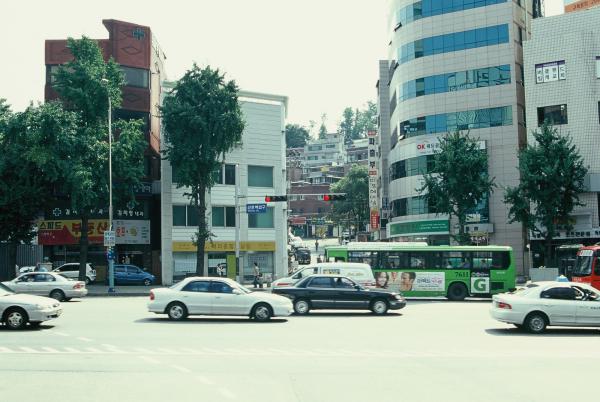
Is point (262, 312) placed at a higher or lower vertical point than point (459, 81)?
lower

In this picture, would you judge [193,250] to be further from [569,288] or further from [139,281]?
[569,288]

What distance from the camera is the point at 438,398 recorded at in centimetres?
979

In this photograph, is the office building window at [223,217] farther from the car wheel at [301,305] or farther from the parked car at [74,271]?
the car wheel at [301,305]

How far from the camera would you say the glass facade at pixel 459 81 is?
174ft

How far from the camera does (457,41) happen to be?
→ 5419 cm

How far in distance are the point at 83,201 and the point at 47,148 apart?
4.01 metres

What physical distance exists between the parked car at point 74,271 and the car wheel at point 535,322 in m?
32.7

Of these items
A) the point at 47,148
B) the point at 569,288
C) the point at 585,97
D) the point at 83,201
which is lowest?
the point at 569,288

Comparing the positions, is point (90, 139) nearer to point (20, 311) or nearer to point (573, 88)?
point (20, 311)

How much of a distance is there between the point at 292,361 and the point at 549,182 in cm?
3426

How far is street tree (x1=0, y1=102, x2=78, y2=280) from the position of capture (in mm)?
40062

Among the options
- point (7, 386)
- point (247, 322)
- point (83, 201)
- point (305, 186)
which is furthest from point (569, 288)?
point (305, 186)

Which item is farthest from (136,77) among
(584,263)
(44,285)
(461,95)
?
(584,263)

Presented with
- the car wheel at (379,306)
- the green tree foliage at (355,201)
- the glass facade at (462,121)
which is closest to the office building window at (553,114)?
the glass facade at (462,121)
